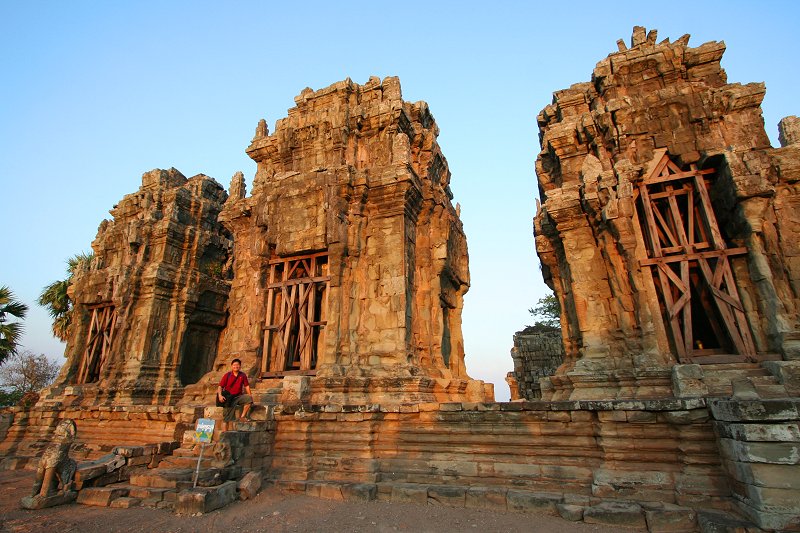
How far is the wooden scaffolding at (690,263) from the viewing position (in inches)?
297

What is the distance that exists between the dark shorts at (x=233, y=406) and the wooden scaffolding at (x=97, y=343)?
1011cm

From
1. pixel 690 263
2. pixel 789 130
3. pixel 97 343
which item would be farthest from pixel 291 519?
pixel 97 343

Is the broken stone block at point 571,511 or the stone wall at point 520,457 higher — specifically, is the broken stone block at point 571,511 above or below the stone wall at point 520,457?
below

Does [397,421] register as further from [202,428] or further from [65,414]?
[65,414]

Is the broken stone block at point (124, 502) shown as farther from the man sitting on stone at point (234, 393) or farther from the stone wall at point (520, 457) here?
the stone wall at point (520, 457)

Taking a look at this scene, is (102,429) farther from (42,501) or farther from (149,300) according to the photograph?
(149,300)

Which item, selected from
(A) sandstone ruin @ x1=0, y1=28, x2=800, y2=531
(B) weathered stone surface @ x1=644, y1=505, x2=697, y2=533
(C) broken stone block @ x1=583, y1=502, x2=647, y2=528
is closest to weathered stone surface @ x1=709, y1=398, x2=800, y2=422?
(A) sandstone ruin @ x1=0, y1=28, x2=800, y2=531

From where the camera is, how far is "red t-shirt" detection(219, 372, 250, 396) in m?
7.42

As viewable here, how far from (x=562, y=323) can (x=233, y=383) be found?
7.03 m

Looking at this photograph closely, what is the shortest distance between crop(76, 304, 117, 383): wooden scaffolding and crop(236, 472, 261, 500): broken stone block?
36.8ft

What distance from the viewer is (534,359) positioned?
20.4 m

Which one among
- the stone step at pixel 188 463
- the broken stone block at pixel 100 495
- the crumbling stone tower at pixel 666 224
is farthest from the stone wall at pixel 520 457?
the broken stone block at pixel 100 495

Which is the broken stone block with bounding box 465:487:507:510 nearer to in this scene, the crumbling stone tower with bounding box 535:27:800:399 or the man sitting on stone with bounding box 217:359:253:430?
the crumbling stone tower with bounding box 535:27:800:399

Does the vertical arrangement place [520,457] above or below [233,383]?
below
